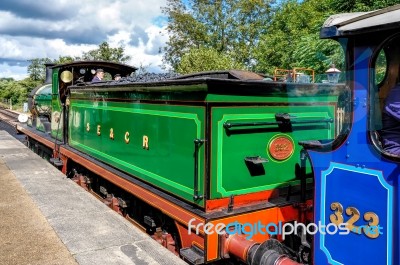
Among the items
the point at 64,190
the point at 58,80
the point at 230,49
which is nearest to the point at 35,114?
the point at 58,80

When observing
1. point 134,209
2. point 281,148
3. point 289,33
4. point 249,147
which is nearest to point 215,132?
point 249,147

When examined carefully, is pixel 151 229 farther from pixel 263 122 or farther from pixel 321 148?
pixel 321 148

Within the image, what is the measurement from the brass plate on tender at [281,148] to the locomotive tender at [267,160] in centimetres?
Answer: 1

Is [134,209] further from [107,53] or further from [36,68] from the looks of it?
[36,68]

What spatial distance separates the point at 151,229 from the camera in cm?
539

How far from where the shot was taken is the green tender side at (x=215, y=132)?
11.7 feet

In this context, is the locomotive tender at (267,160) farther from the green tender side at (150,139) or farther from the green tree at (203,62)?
the green tree at (203,62)

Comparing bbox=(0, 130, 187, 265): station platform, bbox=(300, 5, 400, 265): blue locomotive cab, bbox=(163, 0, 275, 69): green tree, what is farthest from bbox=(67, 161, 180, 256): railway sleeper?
bbox=(163, 0, 275, 69): green tree

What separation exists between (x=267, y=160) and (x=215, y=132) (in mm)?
593

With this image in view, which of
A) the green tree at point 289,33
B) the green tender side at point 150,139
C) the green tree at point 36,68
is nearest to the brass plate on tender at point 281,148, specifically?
the green tender side at point 150,139

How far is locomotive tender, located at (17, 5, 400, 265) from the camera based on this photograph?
2.60 meters

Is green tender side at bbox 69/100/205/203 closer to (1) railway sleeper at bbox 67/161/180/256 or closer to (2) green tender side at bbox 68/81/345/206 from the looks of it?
(2) green tender side at bbox 68/81/345/206

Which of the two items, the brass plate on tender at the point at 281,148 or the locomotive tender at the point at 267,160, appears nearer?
the locomotive tender at the point at 267,160

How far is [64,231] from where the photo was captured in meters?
4.52
